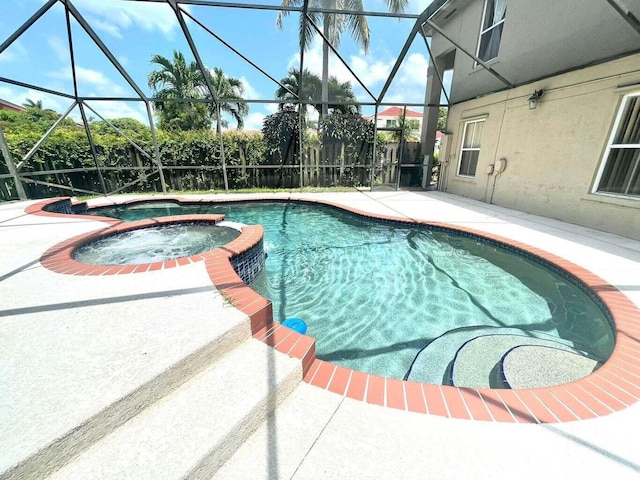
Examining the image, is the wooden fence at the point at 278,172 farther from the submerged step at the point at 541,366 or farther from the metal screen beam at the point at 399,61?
the submerged step at the point at 541,366

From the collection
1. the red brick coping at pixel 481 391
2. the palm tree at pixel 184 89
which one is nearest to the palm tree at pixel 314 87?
the palm tree at pixel 184 89

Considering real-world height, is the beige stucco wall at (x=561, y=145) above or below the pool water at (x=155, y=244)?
above

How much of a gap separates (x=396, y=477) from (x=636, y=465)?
1149 mm

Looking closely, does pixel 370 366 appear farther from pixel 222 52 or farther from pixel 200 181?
pixel 200 181

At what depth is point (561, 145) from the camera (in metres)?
5.70

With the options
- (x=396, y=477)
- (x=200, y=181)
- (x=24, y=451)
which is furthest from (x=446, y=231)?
(x=200, y=181)

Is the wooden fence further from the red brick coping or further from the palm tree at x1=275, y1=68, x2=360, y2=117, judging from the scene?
the red brick coping

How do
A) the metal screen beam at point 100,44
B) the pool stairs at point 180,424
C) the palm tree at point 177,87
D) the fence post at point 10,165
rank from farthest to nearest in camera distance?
the palm tree at point 177,87, the fence post at point 10,165, the metal screen beam at point 100,44, the pool stairs at point 180,424

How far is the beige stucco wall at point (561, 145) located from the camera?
4797mm

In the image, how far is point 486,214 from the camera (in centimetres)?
645

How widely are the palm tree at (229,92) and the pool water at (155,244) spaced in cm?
1557

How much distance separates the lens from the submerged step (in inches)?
78.5

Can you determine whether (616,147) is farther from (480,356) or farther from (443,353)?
(443,353)

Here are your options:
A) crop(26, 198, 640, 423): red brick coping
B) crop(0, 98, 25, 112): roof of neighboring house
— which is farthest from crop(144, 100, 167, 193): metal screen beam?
crop(0, 98, 25, 112): roof of neighboring house
